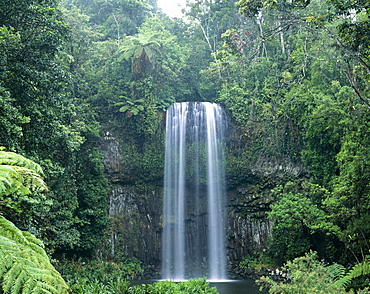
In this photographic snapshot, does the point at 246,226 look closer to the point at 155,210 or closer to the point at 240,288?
the point at 155,210

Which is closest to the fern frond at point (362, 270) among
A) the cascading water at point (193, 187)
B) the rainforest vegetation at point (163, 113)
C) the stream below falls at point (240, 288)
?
the rainforest vegetation at point (163, 113)

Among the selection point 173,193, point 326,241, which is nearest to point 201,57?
point 173,193

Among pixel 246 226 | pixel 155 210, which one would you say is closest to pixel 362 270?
pixel 246 226

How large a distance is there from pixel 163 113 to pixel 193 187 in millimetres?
4774

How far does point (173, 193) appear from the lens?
70.9 feet

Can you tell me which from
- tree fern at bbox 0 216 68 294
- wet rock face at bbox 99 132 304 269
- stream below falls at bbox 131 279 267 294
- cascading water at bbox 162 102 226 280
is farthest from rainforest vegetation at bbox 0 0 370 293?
stream below falls at bbox 131 279 267 294

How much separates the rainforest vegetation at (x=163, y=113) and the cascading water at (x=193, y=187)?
0.82 metres

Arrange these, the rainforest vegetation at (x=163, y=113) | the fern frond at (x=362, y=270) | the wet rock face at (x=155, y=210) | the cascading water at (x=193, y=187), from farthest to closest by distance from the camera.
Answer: the cascading water at (x=193, y=187) < the wet rock face at (x=155, y=210) < the fern frond at (x=362, y=270) < the rainforest vegetation at (x=163, y=113)

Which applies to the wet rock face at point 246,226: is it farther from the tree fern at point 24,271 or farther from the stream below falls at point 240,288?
the tree fern at point 24,271

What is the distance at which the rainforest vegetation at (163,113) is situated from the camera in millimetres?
9195

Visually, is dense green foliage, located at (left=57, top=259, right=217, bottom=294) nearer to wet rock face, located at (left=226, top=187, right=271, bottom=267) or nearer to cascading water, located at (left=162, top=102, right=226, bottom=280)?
cascading water, located at (left=162, top=102, right=226, bottom=280)

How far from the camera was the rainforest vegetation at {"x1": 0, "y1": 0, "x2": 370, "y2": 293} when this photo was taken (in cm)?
920

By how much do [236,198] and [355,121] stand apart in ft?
37.9

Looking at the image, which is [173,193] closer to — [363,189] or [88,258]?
[88,258]
